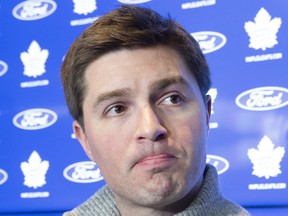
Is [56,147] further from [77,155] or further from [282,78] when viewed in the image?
[282,78]

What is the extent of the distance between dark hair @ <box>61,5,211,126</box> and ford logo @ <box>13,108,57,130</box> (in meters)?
0.70

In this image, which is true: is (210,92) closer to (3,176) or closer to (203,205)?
(203,205)

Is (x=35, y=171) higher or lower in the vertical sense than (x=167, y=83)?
lower

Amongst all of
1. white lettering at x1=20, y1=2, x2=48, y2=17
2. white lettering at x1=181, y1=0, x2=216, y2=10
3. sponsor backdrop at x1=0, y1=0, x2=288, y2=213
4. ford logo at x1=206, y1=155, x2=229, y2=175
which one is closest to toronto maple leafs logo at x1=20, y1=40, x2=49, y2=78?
sponsor backdrop at x1=0, y1=0, x2=288, y2=213

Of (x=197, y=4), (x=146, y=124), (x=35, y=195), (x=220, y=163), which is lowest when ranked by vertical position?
(x=35, y=195)

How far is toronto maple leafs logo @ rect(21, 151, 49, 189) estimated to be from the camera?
1.60 metres

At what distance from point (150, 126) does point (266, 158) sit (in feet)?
2.22

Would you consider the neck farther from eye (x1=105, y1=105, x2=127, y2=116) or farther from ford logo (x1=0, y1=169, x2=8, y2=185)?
ford logo (x1=0, y1=169, x2=8, y2=185)

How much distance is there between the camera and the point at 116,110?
804mm

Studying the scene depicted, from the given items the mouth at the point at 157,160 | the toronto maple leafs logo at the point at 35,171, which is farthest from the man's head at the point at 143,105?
the toronto maple leafs logo at the point at 35,171

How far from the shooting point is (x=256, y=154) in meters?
1.32

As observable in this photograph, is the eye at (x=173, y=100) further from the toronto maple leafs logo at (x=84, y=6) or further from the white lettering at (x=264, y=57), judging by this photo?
the toronto maple leafs logo at (x=84, y=6)

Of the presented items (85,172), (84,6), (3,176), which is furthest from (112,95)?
(3,176)

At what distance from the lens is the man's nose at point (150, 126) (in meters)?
0.73
